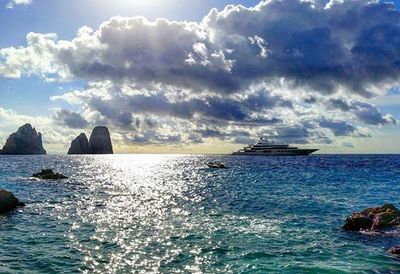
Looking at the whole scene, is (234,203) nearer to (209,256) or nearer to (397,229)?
(397,229)

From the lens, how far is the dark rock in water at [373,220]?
1139 inches

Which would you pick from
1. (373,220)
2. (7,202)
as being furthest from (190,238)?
(7,202)

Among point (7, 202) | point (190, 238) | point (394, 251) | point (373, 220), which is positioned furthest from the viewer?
point (7, 202)

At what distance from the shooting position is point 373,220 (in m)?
29.9

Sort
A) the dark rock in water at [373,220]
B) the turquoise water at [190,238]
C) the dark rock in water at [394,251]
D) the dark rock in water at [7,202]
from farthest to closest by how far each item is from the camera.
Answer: the dark rock in water at [7,202]
the dark rock in water at [373,220]
the dark rock in water at [394,251]
the turquoise water at [190,238]

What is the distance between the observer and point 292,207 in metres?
39.8

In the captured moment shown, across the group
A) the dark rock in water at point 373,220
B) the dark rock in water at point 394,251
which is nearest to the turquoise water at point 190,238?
the dark rock in water at point 394,251

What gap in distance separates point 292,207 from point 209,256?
66.5 ft

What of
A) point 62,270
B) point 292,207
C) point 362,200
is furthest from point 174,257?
point 362,200

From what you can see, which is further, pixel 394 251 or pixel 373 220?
pixel 373 220

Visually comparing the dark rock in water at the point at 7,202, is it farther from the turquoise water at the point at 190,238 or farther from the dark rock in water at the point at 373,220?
the dark rock in water at the point at 373,220

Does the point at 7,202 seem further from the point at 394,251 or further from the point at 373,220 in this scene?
the point at 394,251

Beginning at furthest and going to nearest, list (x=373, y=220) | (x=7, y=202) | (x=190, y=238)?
(x=7, y=202), (x=373, y=220), (x=190, y=238)

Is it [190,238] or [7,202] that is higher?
[7,202]
